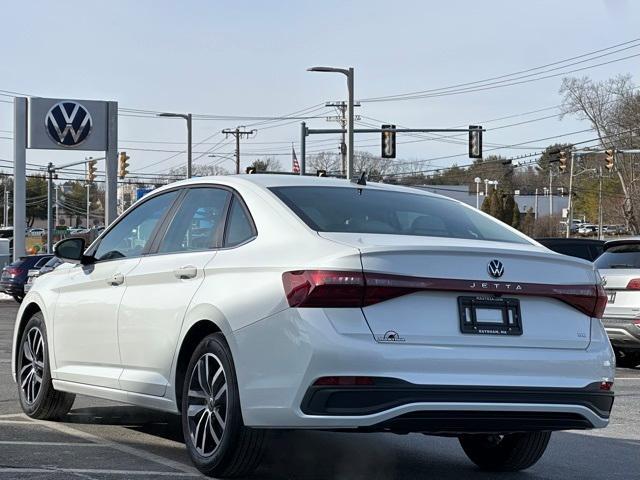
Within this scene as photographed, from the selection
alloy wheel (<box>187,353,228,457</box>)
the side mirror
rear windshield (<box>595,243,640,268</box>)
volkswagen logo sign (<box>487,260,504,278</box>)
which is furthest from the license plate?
rear windshield (<box>595,243,640,268</box>)

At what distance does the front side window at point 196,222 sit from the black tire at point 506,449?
1.89 meters

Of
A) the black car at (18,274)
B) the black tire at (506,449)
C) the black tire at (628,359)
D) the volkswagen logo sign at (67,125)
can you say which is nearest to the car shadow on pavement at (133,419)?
the black tire at (506,449)

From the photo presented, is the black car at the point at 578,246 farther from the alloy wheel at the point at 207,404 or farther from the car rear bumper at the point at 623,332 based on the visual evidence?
the alloy wheel at the point at 207,404

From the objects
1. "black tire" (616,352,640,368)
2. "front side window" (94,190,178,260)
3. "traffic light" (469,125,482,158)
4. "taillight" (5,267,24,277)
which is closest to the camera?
"front side window" (94,190,178,260)

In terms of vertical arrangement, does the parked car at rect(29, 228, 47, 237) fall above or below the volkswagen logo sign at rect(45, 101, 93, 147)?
below

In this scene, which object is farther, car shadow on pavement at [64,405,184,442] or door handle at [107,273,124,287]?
car shadow on pavement at [64,405,184,442]

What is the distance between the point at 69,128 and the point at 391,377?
114 ft

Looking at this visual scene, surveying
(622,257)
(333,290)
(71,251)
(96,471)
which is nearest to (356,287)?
(333,290)

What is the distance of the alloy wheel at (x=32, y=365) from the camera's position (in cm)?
820

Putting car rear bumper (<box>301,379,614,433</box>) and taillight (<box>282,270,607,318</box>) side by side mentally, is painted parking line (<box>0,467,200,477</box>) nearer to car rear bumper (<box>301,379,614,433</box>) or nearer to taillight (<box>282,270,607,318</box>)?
car rear bumper (<box>301,379,614,433</box>)

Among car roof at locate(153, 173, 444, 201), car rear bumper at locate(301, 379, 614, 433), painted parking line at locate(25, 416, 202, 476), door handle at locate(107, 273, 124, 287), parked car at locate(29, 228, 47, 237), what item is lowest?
parked car at locate(29, 228, 47, 237)

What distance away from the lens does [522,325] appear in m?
5.71

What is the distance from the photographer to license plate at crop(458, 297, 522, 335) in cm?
557

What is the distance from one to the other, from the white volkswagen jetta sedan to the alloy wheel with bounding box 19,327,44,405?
4.22 feet
